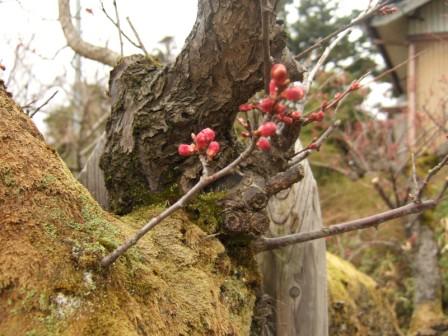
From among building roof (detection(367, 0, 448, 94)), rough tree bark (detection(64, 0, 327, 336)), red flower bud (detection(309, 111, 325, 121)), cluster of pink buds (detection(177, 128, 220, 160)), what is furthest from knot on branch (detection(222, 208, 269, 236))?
building roof (detection(367, 0, 448, 94))

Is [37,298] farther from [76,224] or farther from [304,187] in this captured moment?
[304,187]

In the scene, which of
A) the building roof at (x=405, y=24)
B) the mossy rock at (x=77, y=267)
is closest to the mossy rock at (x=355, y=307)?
the mossy rock at (x=77, y=267)

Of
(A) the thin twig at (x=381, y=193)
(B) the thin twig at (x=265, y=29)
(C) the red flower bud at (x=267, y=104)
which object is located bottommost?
(C) the red flower bud at (x=267, y=104)

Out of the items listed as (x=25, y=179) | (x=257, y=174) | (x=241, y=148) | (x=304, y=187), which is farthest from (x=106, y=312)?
(x=304, y=187)

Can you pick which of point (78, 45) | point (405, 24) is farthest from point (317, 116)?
point (405, 24)

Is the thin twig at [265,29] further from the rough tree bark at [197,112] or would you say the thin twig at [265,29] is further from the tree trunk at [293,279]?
→ the tree trunk at [293,279]

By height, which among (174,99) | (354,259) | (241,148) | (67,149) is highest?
(67,149)
